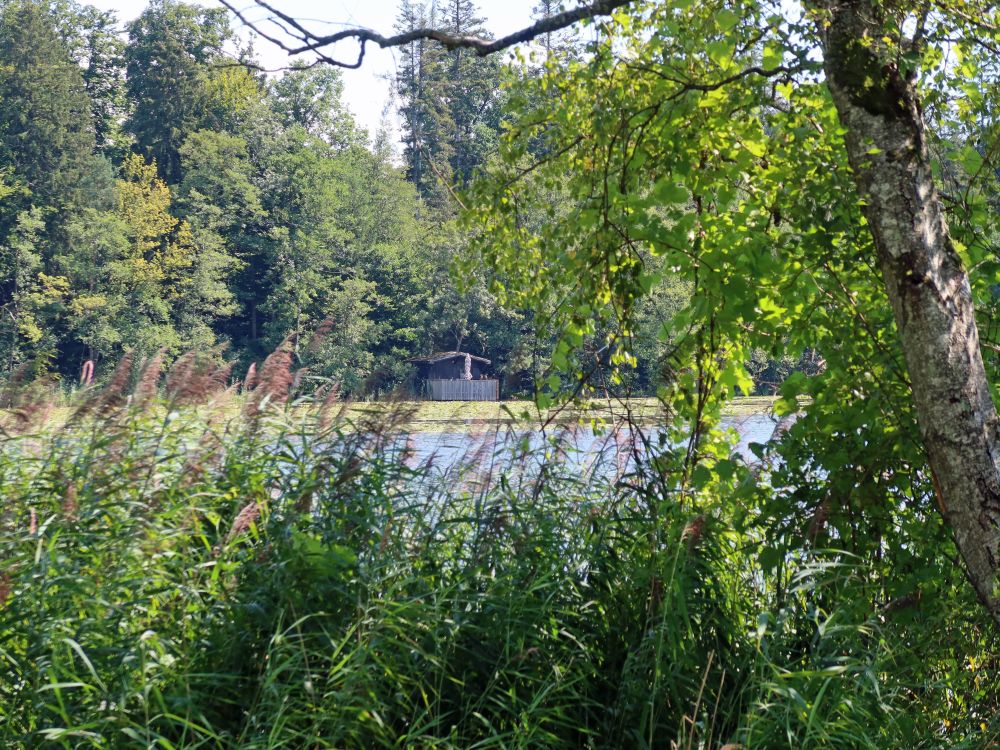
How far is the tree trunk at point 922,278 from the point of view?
3.99m

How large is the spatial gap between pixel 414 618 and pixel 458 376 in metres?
45.8

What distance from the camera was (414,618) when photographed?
13.5 ft

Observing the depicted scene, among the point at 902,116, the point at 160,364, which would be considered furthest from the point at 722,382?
the point at 160,364

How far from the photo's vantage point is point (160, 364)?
534cm

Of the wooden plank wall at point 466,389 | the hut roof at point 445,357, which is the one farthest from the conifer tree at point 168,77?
the wooden plank wall at point 466,389

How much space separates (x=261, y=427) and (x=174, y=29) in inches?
2404

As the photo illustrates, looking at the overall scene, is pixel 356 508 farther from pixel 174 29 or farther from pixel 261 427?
pixel 174 29

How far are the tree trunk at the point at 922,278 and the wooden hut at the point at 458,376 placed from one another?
43113 mm

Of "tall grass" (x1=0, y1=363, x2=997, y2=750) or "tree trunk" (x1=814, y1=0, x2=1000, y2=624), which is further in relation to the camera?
"tree trunk" (x1=814, y1=0, x2=1000, y2=624)

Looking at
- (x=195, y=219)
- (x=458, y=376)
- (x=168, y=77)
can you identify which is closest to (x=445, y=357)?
(x=458, y=376)

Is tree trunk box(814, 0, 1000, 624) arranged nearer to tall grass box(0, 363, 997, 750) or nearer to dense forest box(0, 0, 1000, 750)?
dense forest box(0, 0, 1000, 750)

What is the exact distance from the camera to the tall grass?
372 cm

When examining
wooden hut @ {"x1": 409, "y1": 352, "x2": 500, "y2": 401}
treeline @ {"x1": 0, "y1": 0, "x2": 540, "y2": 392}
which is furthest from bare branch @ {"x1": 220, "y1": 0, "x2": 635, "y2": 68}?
wooden hut @ {"x1": 409, "y1": 352, "x2": 500, "y2": 401}

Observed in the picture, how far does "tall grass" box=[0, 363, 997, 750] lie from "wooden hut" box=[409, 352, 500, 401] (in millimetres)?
42418
